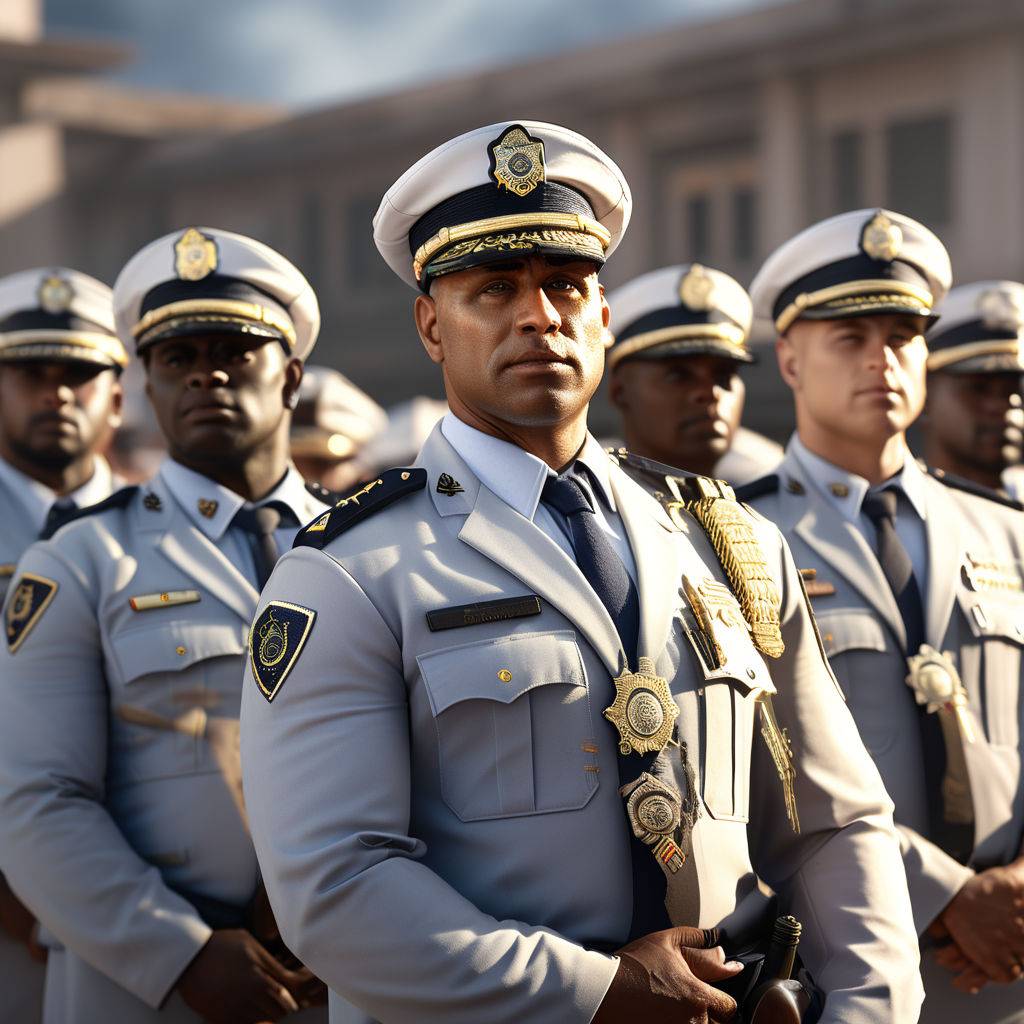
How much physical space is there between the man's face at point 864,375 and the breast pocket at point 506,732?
1830 mm

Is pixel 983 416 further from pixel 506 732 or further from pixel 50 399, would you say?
pixel 506 732

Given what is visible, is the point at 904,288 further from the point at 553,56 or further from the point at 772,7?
the point at 553,56

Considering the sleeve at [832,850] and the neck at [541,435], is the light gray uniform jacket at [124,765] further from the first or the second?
the sleeve at [832,850]

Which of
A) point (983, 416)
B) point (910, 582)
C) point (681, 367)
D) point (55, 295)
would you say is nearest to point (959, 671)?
point (910, 582)

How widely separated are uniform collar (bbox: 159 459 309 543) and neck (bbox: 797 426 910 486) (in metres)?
1.43

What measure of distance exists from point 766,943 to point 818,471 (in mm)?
1781

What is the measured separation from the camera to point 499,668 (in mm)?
2430

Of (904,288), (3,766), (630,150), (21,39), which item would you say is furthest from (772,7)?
(3,766)

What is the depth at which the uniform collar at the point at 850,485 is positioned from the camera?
4.02 meters

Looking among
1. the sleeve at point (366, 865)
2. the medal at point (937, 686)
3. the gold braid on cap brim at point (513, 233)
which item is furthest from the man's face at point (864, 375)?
the sleeve at point (366, 865)

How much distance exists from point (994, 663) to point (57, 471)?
2972 mm

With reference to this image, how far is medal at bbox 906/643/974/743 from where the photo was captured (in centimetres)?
371

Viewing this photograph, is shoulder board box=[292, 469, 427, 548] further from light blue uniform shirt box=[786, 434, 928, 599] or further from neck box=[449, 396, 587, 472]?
light blue uniform shirt box=[786, 434, 928, 599]

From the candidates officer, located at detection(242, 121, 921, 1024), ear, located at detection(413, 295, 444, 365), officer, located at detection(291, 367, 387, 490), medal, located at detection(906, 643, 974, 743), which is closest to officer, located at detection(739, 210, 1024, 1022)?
medal, located at detection(906, 643, 974, 743)
